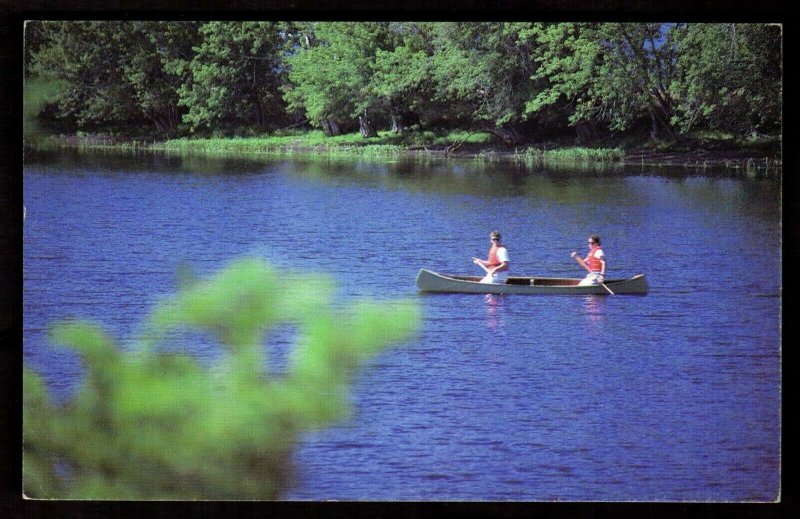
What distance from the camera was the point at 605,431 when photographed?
6.12 metres

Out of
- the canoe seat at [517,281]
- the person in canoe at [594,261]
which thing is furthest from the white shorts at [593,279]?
the canoe seat at [517,281]

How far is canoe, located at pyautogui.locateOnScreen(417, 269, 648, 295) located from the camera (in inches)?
276

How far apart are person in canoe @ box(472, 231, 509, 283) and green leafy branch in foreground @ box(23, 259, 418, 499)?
35.1 inches

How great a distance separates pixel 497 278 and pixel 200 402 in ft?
6.88

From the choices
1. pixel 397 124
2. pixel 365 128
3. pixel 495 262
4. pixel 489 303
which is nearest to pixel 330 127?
pixel 365 128

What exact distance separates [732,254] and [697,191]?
628mm

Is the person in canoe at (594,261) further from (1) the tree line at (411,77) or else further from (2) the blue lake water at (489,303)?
(1) the tree line at (411,77)

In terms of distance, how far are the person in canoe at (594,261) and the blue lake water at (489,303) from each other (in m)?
0.06

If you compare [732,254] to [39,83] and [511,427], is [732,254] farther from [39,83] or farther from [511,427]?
[39,83]

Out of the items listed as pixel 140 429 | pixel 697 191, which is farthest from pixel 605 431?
pixel 140 429

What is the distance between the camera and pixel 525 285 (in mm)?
7477

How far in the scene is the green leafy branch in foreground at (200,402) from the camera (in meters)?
5.39

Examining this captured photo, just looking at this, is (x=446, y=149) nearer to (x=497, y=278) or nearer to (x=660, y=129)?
(x=497, y=278)

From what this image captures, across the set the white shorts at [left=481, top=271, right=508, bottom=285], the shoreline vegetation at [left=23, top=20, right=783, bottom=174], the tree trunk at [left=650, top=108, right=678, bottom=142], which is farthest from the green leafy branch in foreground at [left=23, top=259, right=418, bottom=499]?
the tree trunk at [left=650, top=108, right=678, bottom=142]
